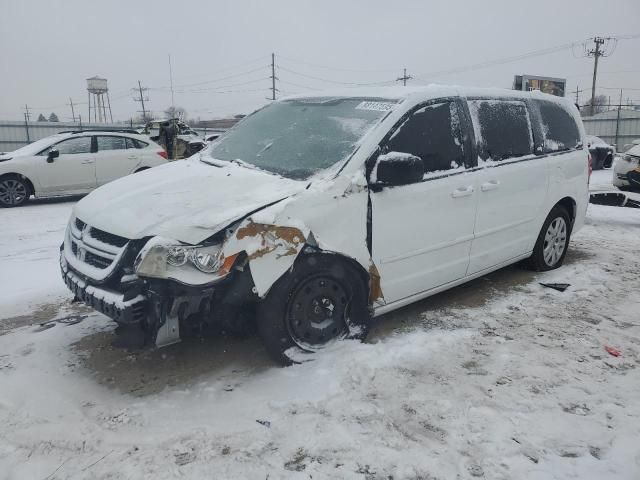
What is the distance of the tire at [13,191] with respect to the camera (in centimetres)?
976

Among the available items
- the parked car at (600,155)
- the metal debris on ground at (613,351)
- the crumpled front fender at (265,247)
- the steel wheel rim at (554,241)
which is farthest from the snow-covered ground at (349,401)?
the parked car at (600,155)

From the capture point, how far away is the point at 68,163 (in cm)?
1037

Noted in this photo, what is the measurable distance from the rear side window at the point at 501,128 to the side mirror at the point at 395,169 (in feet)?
3.60

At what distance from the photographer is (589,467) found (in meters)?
2.38

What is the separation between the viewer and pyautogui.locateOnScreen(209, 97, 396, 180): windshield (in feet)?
11.5

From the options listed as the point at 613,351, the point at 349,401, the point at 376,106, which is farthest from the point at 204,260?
the point at 613,351

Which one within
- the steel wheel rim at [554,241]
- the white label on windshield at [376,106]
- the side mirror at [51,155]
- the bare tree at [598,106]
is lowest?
the steel wheel rim at [554,241]

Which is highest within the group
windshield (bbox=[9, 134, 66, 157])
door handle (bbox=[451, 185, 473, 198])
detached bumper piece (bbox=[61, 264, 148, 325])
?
windshield (bbox=[9, 134, 66, 157])

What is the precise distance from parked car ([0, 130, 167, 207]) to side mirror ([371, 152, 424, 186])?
897 centimetres

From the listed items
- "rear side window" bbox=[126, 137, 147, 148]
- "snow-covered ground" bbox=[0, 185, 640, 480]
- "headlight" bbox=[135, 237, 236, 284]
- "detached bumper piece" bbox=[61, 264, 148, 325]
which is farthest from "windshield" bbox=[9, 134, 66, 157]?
"headlight" bbox=[135, 237, 236, 284]

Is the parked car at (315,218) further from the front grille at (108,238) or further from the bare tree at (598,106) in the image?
the bare tree at (598,106)

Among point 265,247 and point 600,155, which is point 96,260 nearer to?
point 265,247

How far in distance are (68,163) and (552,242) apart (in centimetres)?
929

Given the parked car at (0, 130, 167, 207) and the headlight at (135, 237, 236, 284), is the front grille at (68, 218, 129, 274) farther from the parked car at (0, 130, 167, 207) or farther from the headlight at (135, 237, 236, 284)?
the parked car at (0, 130, 167, 207)
